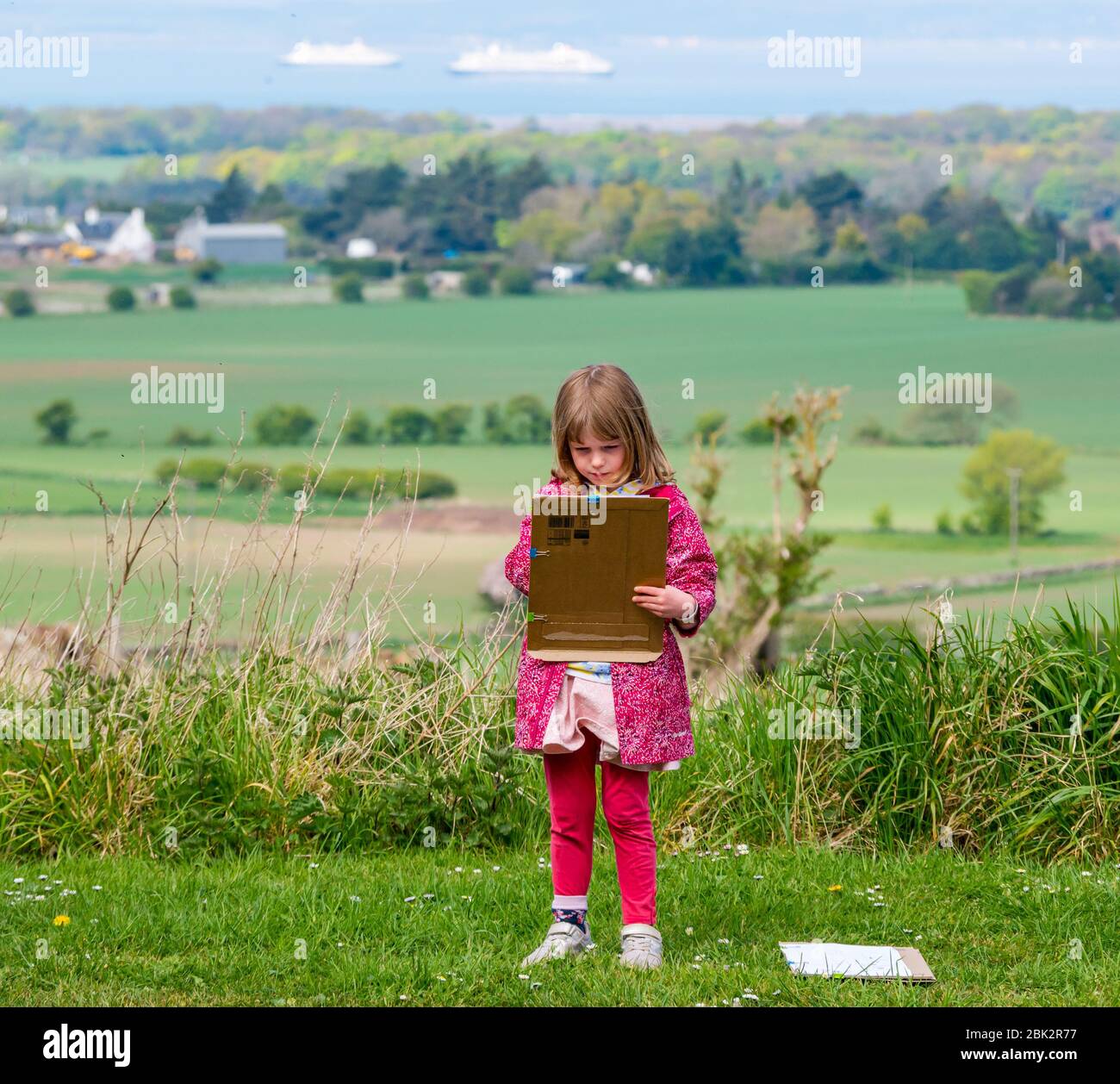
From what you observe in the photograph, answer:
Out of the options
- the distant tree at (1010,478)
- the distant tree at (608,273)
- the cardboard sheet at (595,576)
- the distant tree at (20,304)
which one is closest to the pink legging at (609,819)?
the cardboard sheet at (595,576)

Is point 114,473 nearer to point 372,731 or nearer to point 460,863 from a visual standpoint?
point 372,731

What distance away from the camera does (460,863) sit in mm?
5297

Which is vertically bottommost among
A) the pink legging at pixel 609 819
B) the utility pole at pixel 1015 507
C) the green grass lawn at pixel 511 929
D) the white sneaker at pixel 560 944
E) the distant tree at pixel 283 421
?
the utility pole at pixel 1015 507

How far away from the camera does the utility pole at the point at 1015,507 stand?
61344 millimetres

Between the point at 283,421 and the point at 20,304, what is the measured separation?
70.3 feet

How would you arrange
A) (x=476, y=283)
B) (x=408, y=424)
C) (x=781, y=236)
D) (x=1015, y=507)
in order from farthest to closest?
(x=476, y=283)
(x=1015, y=507)
(x=781, y=236)
(x=408, y=424)

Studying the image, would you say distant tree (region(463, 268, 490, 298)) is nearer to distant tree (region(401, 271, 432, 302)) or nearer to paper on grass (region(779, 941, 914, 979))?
distant tree (region(401, 271, 432, 302))

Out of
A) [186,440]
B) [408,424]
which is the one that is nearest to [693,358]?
[408,424]

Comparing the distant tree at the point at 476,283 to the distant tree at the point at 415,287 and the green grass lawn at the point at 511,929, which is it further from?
the green grass lawn at the point at 511,929

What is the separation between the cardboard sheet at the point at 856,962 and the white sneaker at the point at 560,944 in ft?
1.94

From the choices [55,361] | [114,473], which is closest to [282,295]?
[55,361]

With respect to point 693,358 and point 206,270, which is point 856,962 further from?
point 206,270

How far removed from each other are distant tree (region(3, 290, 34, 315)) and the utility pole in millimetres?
45785

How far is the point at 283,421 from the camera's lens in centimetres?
5550
